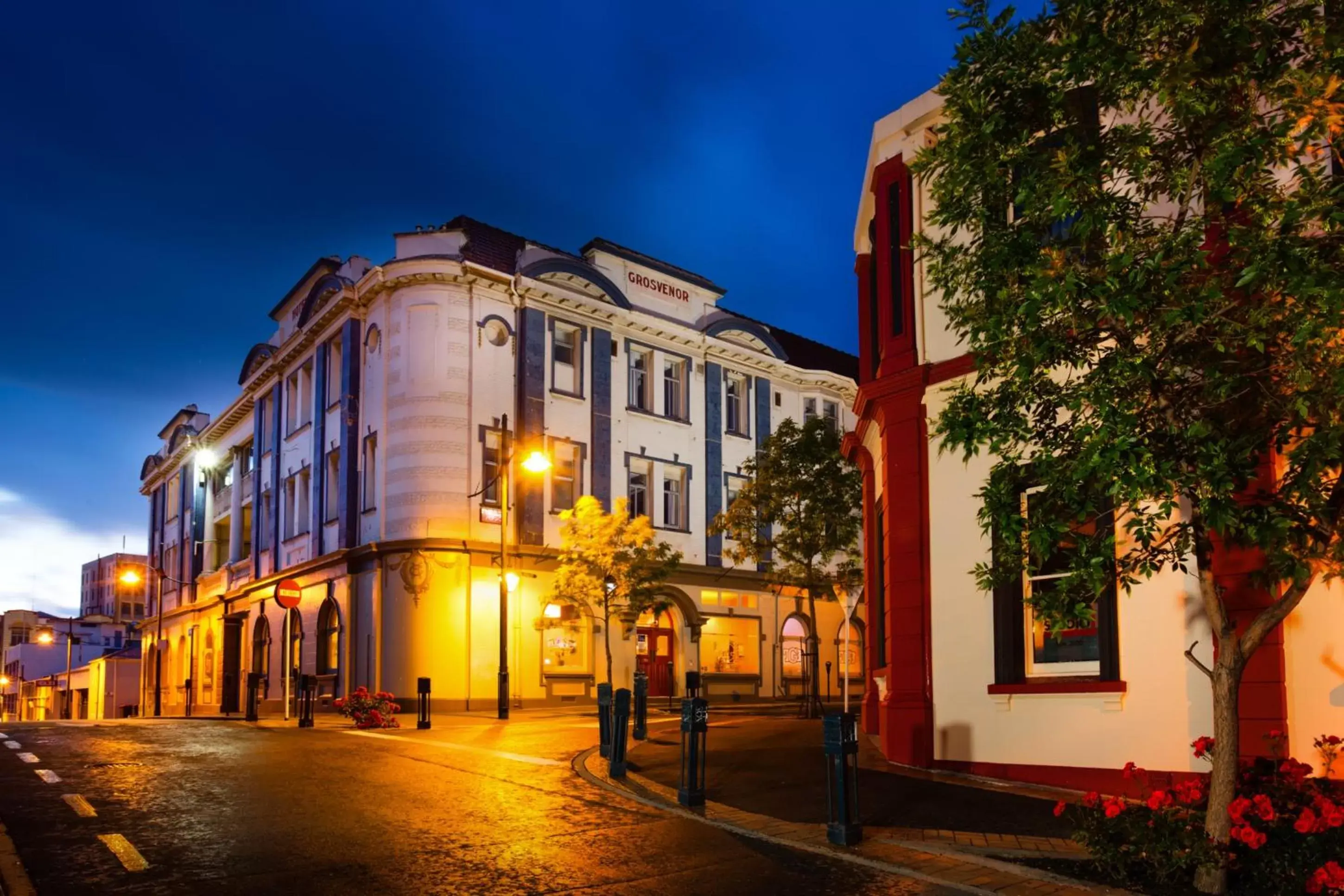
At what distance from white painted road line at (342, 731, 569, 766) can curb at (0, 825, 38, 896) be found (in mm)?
6074

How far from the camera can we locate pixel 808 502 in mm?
27844

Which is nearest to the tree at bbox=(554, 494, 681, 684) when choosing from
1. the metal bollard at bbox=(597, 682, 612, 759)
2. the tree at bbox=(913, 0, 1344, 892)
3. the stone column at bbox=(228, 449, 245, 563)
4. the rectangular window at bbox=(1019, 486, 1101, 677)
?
the metal bollard at bbox=(597, 682, 612, 759)

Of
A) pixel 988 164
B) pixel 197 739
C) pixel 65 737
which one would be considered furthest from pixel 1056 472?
pixel 65 737

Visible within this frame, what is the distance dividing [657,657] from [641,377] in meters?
9.36

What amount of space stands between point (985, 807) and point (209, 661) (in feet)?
146

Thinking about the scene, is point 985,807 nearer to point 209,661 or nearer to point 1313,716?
point 1313,716

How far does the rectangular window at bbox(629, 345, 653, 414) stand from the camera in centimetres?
3747

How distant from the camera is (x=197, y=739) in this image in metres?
17.2

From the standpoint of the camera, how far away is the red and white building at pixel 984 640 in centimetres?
1003

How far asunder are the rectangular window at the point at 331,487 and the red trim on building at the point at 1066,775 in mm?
27198

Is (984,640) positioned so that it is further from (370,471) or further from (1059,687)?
(370,471)

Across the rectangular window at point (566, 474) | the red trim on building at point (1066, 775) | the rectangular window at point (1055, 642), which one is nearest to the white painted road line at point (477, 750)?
the red trim on building at point (1066, 775)

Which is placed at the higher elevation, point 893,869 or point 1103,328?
point 1103,328

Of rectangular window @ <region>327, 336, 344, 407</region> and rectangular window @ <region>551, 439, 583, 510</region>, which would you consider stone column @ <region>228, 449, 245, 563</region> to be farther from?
rectangular window @ <region>551, 439, 583, 510</region>
